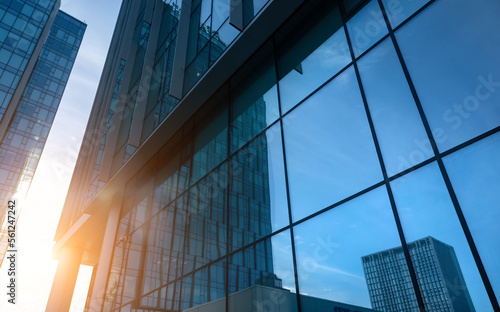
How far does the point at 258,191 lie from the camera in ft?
33.7

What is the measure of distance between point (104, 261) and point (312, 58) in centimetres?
1524

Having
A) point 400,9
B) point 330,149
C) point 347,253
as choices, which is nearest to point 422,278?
point 347,253

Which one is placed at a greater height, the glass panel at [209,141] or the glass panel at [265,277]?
the glass panel at [209,141]

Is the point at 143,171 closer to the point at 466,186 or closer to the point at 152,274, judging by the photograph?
the point at 152,274

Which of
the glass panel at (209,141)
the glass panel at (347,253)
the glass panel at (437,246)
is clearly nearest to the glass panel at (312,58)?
the glass panel at (209,141)

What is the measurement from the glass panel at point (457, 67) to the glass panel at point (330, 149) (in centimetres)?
145

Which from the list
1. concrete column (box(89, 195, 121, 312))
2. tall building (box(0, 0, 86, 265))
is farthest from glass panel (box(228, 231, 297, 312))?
tall building (box(0, 0, 86, 265))

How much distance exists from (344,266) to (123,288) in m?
12.3

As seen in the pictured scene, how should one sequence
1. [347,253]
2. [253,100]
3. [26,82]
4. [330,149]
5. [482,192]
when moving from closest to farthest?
1. [482,192]
2. [347,253]
3. [330,149]
4. [253,100]
5. [26,82]

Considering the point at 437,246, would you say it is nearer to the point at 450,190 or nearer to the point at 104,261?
the point at 450,190

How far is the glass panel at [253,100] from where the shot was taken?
11320 mm

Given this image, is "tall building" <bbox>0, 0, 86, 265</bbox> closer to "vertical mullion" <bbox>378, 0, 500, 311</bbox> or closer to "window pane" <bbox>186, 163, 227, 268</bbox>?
"window pane" <bbox>186, 163, 227, 268</bbox>

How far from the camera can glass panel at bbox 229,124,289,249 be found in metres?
9.45

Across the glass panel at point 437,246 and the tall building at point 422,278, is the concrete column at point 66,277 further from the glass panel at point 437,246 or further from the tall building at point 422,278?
the glass panel at point 437,246
